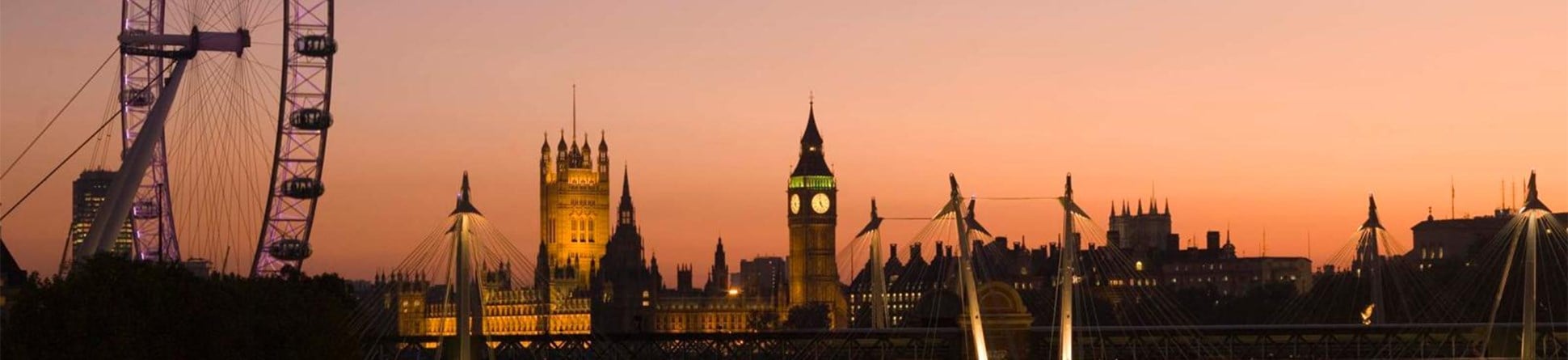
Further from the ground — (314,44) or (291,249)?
(314,44)

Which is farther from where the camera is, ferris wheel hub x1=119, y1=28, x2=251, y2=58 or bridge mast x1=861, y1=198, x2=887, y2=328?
bridge mast x1=861, y1=198, x2=887, y2=328

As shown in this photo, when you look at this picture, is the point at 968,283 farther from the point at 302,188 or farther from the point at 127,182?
the point at 302,188

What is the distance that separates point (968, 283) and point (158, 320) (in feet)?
68.5

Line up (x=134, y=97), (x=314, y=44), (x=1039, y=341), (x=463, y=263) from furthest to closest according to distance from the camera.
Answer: (x=314, y=44) < (x=1039, y=341) < (x=134, y=97) < (x=463, y=263)

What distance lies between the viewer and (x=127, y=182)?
65.4 metres

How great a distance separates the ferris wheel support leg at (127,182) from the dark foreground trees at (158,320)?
84cm

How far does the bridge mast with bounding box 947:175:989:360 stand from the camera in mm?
72812

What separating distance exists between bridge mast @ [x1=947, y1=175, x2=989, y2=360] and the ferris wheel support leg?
21.1 meters

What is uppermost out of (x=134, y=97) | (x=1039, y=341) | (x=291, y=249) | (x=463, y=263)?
(x=134, y=97)

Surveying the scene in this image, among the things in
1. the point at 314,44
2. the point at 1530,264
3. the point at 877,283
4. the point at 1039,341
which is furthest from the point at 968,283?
the point at 314,44

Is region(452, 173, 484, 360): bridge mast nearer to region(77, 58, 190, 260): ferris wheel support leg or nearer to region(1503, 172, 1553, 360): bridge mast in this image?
region(77, 58, 190, 260): ferris wheel support leg

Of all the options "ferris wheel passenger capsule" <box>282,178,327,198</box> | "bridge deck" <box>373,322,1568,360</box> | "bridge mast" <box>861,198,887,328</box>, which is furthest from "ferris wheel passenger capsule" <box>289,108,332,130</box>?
"bridge mast" <box>861,198,887,328</box>

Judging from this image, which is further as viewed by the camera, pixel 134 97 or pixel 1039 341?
pixel 1039 341

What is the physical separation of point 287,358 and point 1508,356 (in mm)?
38100
